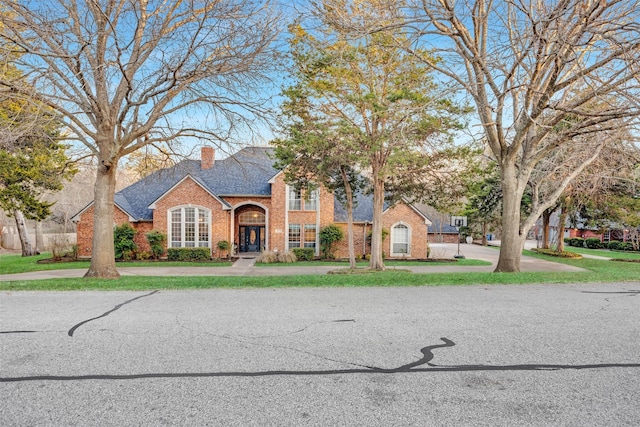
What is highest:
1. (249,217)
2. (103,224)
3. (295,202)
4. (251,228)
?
(295,202)

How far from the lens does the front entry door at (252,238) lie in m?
30.1

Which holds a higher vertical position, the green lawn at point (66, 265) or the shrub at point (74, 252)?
the shrub at point (74, 252)

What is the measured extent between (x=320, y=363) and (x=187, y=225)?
2423 centimetres

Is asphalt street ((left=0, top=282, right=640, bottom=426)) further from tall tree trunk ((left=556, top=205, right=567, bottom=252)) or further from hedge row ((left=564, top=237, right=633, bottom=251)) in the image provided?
hedge row ((left=564, top=237, right=633, bottom=251))

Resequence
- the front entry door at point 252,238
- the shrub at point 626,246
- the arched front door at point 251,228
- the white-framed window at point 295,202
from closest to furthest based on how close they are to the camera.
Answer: the white-framed window at point 295,202 < the arched front door at point 251,228 < the front entry door at point 252,238 < the shrub at point 626,246

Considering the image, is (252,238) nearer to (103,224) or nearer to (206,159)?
(206,159)

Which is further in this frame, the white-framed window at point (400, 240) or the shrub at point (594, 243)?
the shrub at point (594, 243)

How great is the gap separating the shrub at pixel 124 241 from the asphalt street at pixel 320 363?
774 inches

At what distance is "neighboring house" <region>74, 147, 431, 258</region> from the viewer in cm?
2625

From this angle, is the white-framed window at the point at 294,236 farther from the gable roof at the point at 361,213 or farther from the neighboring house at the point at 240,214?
the gable roof at the point at 361,213

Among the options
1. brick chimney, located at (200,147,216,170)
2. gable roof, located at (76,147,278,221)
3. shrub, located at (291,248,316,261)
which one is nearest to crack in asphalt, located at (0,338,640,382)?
shrub, located at (291,248,316,261)

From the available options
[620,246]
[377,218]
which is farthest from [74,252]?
[620,246]

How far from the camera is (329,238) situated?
1069 inches

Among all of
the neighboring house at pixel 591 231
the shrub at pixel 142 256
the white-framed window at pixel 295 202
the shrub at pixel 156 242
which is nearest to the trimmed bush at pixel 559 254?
the neighboring house at pixel 591 231
